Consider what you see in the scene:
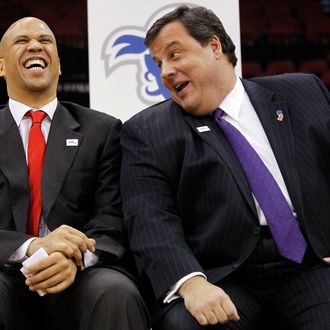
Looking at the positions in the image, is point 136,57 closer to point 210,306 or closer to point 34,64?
point 34,64

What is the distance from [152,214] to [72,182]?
0.37 m

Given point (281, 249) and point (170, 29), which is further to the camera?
point (170, 29)

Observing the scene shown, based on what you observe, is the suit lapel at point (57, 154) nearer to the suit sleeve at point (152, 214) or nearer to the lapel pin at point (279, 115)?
the suit sleeve at point (152, 214)

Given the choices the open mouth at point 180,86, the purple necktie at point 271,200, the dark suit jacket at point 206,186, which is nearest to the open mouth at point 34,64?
the dark suit jacket at point 206,186

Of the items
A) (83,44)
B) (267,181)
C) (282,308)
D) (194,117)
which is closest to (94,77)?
A: (194,117)

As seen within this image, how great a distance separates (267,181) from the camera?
2.38 meters

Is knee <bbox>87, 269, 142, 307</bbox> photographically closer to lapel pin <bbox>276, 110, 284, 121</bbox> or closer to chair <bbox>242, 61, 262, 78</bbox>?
lapel pin <bbox>276, 110, 284, 121</bbox>

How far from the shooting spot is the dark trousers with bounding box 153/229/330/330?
216 cm

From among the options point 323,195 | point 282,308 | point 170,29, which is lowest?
point 282,308

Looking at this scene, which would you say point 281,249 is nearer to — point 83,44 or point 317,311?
point 317,311

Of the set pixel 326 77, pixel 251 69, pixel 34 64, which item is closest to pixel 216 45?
pixel 34 64

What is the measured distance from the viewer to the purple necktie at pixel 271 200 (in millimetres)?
2309

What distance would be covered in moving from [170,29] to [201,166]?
544 millimetres

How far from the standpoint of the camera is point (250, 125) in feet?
8.29
